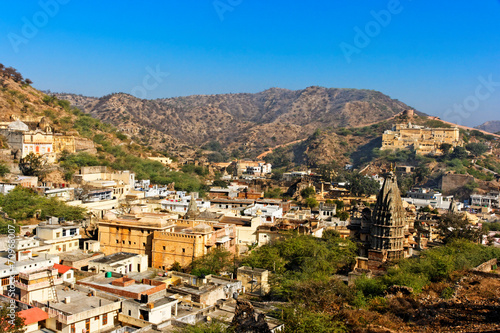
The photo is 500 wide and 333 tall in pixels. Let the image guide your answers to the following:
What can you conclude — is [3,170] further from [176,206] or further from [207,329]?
Answer: [207,329]

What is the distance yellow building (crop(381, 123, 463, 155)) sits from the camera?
3105 inches

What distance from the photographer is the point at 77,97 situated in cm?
15338

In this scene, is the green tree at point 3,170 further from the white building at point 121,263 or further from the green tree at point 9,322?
the green tree at point 9,322

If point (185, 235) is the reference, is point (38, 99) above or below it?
above

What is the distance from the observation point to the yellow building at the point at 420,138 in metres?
78.9

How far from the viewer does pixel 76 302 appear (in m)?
16.3

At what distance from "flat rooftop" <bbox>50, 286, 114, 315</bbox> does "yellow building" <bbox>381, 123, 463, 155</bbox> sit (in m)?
69.8

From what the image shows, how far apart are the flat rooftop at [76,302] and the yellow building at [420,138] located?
69825mm

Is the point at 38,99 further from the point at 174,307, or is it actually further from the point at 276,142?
Answer: the point at 276,142

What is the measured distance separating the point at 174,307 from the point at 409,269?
1046 centimetres

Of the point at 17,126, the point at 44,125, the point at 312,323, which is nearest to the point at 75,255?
the point at 312,323

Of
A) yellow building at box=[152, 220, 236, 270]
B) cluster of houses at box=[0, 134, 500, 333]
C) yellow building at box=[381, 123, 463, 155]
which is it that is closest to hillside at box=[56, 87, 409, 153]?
yellow building at box=[381, 123, 463, 155]

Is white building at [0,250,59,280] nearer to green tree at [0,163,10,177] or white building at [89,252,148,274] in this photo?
white building at [89,252,148,274]

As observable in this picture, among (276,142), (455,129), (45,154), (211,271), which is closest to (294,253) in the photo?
(211,271)
